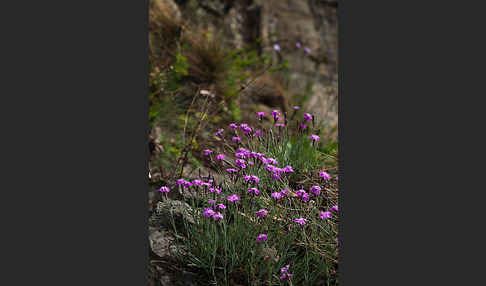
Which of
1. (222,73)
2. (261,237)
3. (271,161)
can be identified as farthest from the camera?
(222,73)

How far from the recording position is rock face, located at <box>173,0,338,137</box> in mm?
4633

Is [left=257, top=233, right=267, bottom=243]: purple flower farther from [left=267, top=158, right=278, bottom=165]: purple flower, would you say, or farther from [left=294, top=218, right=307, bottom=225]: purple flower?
[left=267, top=158, right=278, bottom=165]: purple flower

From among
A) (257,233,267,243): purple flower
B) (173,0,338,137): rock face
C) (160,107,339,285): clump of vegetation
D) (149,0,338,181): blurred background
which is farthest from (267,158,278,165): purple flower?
(173,0,338,137): rock face

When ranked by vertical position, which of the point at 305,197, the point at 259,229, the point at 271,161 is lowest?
the point at 259,229

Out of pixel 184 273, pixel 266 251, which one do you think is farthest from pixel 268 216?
pixel 184 273

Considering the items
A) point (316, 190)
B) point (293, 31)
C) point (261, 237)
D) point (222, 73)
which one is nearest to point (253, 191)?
point (261, 237)

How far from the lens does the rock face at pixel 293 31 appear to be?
4.63m

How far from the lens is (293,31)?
516cm

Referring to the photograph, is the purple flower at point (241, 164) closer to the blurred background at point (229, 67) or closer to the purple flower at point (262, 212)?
the purple flower at point (262, 212)

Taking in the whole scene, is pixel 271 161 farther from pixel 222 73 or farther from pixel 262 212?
pixel 222 73

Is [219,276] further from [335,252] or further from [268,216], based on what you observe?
[335,252]

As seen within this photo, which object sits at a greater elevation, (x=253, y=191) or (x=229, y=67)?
(x=229, y=67)

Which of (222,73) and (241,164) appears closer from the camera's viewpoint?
(241,164)

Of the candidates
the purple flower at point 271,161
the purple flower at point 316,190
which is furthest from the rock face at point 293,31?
the purple flower at point 316,190
